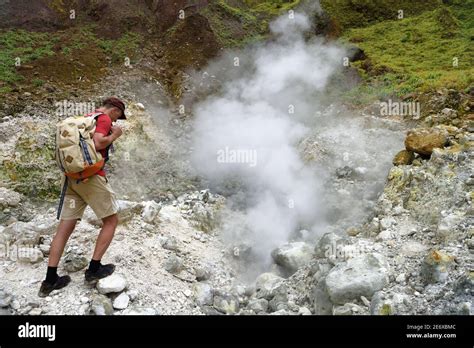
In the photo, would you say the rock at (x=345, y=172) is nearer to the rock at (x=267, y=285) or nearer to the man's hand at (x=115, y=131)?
the rock at (x=267, y=285)

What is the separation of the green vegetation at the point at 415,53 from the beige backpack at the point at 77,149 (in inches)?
306

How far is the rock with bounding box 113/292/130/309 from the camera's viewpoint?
3508mm

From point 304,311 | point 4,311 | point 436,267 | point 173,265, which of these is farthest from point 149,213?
point 436,267

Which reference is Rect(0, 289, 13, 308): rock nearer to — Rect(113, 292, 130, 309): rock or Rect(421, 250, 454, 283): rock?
Rect(113, 292, 130, 309): rock

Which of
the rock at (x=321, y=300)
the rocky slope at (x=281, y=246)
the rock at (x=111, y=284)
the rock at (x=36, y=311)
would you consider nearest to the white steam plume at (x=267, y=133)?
the rocky slope at (x=281, y=246)

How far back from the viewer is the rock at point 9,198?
578cm

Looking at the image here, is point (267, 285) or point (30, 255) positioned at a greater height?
point (30, 255)

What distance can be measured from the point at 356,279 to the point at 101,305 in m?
2.25

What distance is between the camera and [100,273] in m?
3.64

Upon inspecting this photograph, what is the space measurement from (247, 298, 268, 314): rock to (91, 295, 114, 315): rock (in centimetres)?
137

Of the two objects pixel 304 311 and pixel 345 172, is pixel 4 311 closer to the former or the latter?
pixel 304 311
